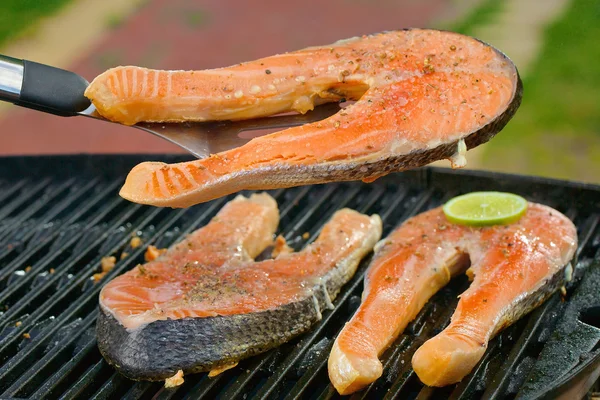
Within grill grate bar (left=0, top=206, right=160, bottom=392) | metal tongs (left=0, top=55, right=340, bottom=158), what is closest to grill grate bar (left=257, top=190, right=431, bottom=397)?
metal tongs (left=0, top=55, right=340, bottom=158)

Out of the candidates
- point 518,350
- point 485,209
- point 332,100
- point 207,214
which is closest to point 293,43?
point 207,214

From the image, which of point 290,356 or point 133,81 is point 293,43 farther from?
point 290,356

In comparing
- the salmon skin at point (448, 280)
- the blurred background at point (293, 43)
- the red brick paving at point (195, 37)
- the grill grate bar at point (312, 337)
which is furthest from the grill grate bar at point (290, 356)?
the red brick paving at point (195, 37)

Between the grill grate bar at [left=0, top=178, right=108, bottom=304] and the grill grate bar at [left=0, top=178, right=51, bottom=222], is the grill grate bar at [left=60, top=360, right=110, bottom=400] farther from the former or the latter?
the grill grate bar at [left=0, top=178, right=51, bottom=222]

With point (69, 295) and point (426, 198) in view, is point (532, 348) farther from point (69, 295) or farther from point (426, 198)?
point (69, 295)

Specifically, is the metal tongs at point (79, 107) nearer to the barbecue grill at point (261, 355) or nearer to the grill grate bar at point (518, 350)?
the barbecue grill at point (261, 355)

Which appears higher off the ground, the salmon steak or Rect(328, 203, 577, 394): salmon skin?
the salmon steak

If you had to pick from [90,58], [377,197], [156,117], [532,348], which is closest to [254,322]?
[156,117]
